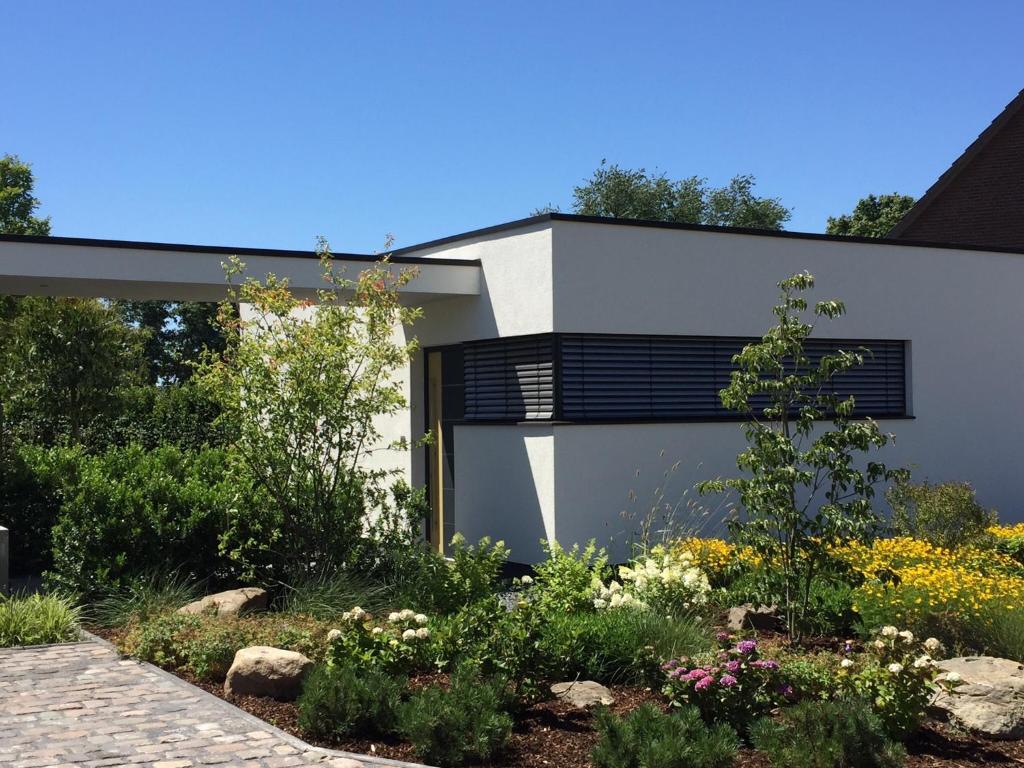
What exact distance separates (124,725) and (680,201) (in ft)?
138

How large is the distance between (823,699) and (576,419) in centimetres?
610

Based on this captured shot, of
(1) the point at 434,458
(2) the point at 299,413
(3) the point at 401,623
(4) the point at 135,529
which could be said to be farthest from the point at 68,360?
(3) the point at 401,623

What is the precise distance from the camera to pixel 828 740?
17.7 feet

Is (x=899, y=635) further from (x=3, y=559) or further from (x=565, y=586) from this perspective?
(x=3, y=559)

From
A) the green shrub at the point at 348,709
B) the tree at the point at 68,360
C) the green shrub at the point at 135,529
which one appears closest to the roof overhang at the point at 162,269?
the green shrub at the point at 135,529

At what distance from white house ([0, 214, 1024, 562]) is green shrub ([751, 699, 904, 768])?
6161 millimetres

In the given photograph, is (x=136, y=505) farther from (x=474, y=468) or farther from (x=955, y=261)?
(x=955, y=261)

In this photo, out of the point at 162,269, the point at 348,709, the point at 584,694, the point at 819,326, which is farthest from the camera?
the point at 819,326

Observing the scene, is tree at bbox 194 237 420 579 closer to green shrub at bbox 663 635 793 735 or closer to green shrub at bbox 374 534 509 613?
green shrub at bbox 374 534 509 613

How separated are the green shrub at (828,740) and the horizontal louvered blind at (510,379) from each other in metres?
6.48

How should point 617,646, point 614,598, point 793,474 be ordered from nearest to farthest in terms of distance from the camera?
point 617,646 < point 793,474 < point 614,598

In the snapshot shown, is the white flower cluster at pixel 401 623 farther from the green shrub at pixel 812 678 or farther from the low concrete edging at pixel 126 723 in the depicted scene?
the green shrub at pixel 812 678

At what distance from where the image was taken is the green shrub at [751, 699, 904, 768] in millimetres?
5336

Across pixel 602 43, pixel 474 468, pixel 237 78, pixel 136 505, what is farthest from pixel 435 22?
pixel 136 505
